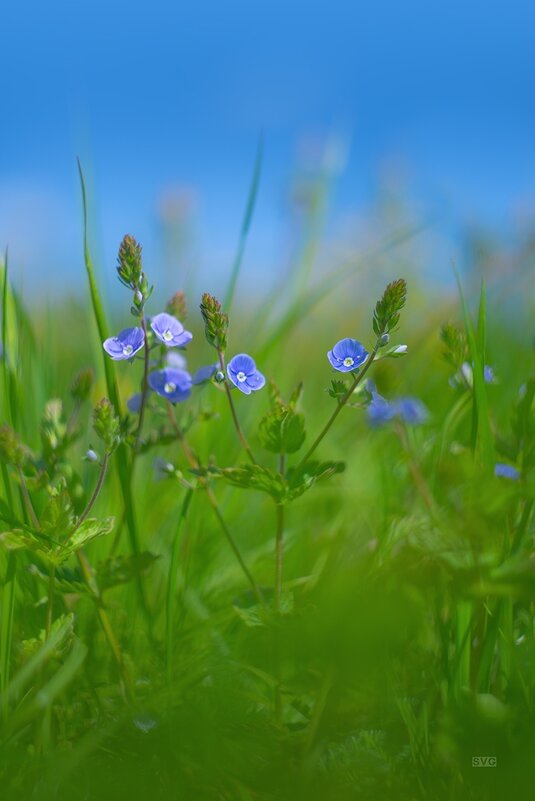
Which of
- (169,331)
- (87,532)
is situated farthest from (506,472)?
(87,532)

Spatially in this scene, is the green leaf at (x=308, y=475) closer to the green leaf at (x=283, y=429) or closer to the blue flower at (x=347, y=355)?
the green leaf at (x=283, y=429)

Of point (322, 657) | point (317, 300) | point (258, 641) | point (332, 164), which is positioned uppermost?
point (332, 164)

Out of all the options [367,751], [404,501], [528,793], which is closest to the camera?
[528,793]

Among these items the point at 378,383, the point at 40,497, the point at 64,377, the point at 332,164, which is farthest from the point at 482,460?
the point at 64,377

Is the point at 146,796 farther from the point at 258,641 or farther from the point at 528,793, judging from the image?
the point at 528,793

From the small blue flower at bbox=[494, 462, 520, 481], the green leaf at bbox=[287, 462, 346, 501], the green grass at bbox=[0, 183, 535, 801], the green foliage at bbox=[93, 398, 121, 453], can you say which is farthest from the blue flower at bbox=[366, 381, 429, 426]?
the green foliage at bbox=[93, 398, 121, 453]

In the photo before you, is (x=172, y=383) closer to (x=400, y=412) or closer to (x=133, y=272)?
(x=133, y=272)

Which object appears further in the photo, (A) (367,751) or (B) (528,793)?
(A) (367,751)
